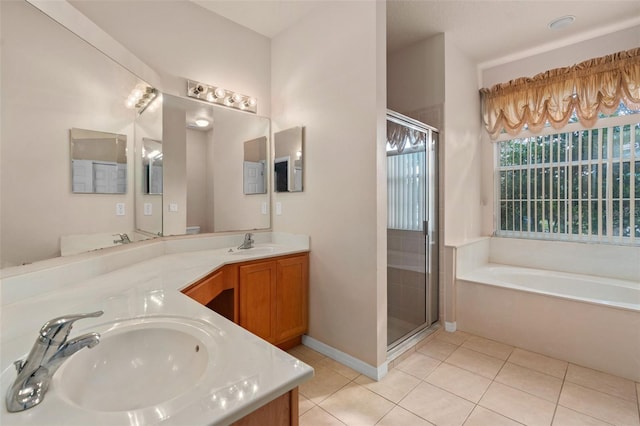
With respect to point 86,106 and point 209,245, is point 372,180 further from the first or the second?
point 86,106

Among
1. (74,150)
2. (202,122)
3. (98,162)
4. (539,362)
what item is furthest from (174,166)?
(539,362)

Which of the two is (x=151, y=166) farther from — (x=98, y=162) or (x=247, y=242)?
(x=247, y=242)

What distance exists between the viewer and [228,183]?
8.46ft

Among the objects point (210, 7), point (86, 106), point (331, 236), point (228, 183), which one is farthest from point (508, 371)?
point (210, 7)

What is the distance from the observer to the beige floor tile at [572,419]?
1.59 metres

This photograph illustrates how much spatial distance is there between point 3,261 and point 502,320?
10.7 feet

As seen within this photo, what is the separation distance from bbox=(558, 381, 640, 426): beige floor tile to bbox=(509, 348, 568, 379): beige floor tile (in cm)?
18

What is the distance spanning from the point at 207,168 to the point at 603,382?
330 centimetres

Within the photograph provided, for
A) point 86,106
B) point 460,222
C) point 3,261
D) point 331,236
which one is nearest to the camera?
point 3,261

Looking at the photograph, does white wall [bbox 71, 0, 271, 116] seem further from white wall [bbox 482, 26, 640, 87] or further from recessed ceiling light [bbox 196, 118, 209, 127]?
white wall [bbox 482, 26, 640, 87]

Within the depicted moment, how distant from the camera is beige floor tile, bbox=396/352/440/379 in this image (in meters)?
2.09

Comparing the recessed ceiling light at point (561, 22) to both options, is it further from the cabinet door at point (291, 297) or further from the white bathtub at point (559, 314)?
the cabinet door at point (291, 297)

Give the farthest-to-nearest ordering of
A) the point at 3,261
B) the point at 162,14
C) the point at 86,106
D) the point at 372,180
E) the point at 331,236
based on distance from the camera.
→ the point at 331,236
the point at 162,14
the point at 372,180
the point at 86,106
the point at 3,261

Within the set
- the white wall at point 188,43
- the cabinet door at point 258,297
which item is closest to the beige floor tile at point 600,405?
the cabinet door at point 258,297
